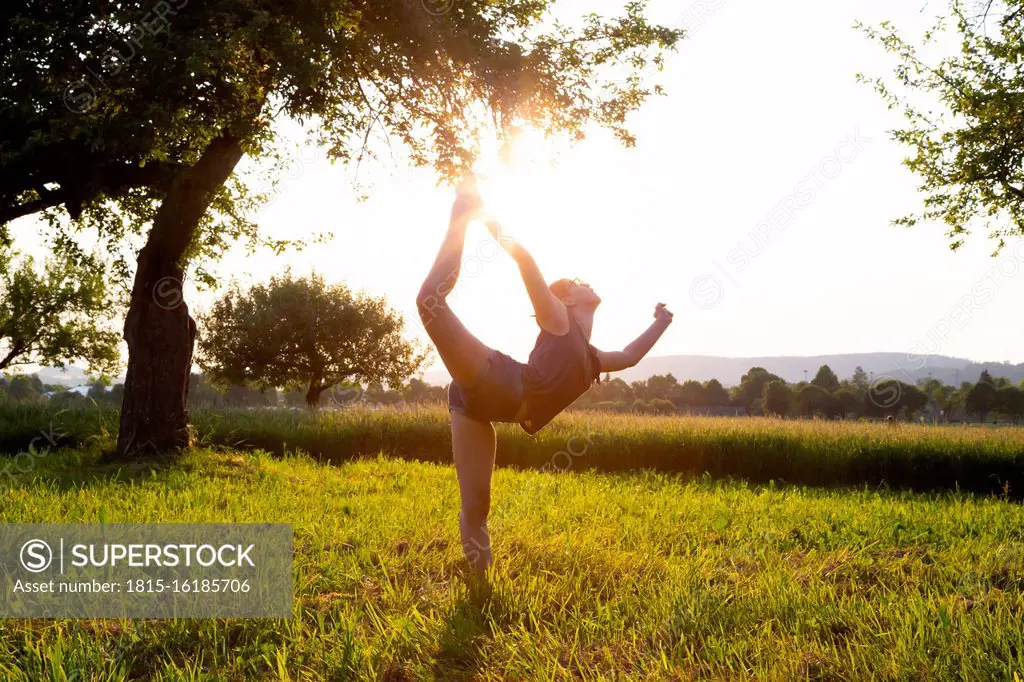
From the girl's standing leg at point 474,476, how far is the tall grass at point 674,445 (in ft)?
37.0

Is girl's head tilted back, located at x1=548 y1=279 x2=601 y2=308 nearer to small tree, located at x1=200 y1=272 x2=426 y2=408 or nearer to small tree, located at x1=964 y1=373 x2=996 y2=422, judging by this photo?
small tree, located at x1=200 y1=272 x2=426 y2=408

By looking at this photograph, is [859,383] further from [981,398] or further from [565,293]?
[565,293]

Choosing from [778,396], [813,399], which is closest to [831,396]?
[813,399]

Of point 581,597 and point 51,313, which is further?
point 51,313

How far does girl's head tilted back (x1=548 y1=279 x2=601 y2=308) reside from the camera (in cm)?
461

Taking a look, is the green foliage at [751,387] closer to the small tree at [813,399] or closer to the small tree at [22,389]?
the small tree at [813,399]

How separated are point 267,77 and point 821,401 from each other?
11012 cm

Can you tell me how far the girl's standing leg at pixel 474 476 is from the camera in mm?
4641

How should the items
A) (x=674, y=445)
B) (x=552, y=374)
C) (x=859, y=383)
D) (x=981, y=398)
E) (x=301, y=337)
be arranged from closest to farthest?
(x=552, y=374), (x=674, y=445), (x=301, y=337), (x=981, y=398), (x=859, y=383)

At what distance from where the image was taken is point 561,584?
16.9ft

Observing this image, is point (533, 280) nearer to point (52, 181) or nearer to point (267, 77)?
point (267, 77)

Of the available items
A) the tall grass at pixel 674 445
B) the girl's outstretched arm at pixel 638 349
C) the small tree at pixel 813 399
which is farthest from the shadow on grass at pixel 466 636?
the small tree at pixel 813 399

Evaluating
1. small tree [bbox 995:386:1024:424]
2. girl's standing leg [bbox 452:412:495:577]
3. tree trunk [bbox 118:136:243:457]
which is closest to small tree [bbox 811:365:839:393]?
small tree [bbox 995:386:1024:424]

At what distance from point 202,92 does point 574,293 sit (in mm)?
7922
